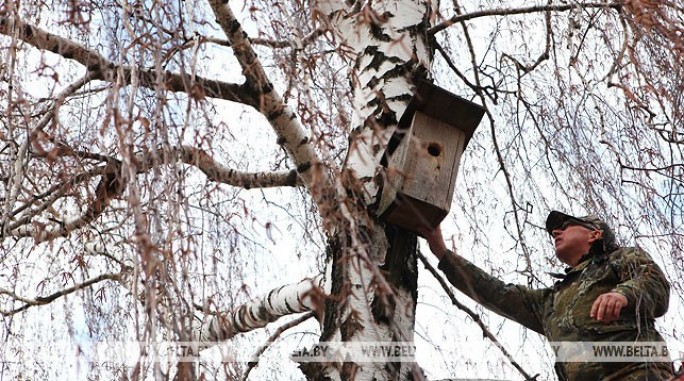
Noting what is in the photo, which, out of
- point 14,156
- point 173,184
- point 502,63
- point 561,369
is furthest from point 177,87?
point 561,369

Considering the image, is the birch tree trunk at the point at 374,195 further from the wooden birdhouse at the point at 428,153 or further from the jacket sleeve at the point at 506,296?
the jacket sleeve at the point at 506,296

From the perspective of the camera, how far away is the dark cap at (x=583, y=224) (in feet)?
11.2

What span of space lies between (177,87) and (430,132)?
33.3 inches

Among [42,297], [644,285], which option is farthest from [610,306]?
[42,297]

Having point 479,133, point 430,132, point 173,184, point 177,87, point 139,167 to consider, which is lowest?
point 173,184

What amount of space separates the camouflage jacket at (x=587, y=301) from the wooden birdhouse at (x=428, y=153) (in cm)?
30

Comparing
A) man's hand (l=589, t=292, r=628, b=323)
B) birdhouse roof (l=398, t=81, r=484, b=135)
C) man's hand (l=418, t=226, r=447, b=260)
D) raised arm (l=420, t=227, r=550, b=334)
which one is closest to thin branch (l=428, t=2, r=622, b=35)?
birdhouse roof (l=398, t=81, r=484, b=135)

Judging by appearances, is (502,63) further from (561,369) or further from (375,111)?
(561,369)

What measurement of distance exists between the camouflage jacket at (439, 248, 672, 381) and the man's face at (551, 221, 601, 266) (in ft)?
0.14

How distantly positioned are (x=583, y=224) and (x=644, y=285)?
2.22 ft

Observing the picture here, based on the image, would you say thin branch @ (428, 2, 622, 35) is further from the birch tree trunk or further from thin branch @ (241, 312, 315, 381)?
thin branch @ (241, 312, 315, 381)

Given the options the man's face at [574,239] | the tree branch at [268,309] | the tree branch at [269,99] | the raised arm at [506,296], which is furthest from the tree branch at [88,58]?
the man's face at [574,239]

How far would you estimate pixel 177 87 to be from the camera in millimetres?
2863

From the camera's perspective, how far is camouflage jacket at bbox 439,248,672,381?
2820mm
